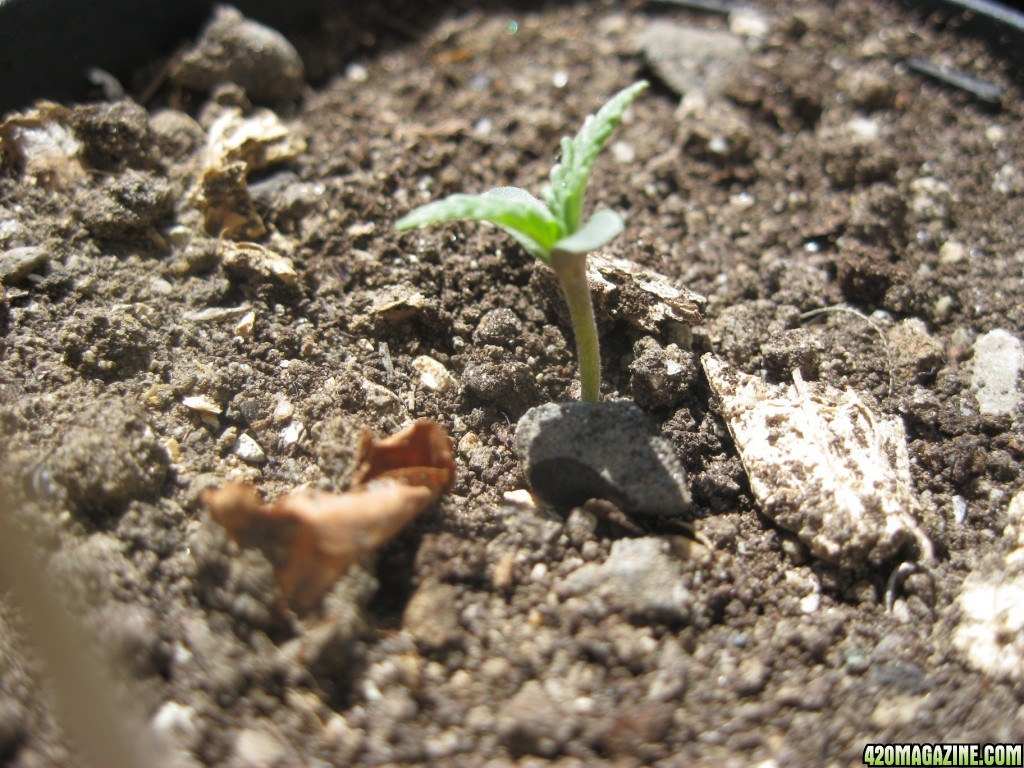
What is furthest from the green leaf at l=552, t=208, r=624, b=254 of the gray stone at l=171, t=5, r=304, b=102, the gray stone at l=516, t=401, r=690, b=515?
the gray stone at l=171, t=5, r=304, b=102

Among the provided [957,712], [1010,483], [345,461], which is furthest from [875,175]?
[345,461]

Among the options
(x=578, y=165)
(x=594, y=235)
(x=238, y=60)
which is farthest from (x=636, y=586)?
(x=238, y=60)

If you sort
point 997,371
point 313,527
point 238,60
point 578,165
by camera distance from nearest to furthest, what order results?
point 313,527 < point 578,165 < point 997,371 < point 238,60

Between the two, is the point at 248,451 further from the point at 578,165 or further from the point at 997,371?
the point at 997,371

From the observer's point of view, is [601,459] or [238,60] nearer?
[601,459]

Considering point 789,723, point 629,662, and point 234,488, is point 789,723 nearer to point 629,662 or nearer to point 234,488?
point 629,662

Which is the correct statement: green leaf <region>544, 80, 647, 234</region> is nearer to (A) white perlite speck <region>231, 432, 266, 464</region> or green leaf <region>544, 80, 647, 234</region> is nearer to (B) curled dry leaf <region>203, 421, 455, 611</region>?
(B) curled dry leaf <region>203, 421, 455, 611</region>

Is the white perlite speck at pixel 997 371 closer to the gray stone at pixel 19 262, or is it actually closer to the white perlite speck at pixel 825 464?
the white perlite speck at pixel 825 464
